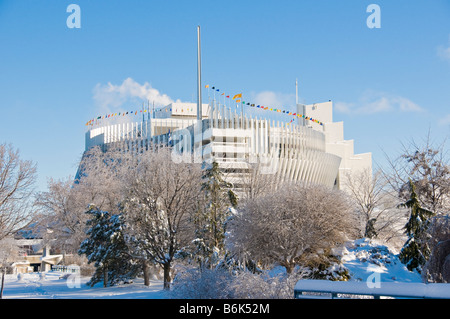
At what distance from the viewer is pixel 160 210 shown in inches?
1018

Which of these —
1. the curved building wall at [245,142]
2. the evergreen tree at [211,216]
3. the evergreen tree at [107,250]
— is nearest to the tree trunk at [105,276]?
the evergreen tree at [107,250]

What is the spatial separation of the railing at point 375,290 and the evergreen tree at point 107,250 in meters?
19.1

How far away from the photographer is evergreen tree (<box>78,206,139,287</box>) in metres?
28.1

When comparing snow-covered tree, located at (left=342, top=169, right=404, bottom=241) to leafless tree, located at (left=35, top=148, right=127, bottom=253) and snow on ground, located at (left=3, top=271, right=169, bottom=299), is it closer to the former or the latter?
snow on ground, located at (left=3, top=271, right=169, bottom=299)

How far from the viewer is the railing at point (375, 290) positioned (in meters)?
9.20

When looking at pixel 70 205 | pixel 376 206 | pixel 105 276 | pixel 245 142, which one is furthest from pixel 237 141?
pixel 105 276

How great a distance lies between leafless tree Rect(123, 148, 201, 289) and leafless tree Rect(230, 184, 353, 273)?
6.15 meters

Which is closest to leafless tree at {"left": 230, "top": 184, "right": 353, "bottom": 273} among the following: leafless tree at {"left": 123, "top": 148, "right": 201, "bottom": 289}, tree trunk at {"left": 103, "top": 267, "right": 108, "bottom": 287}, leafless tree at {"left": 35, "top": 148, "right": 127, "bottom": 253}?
A: leafless tree at {"left": 123, "top": 148, "right": 201, "bottom": 289}

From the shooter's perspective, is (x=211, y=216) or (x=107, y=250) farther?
(x=107, y=250)

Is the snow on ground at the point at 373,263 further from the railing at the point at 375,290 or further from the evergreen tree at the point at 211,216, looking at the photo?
the railing at the point at 375,290

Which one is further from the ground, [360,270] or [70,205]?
[70,205]

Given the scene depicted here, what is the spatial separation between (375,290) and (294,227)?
10.3 m

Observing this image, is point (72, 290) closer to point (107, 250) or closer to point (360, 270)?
point (107, 250)
